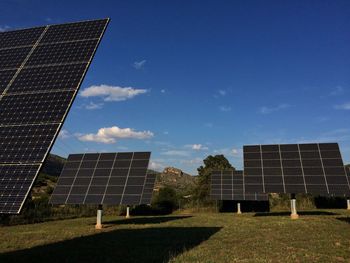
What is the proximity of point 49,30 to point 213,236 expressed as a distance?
1310 centimetres

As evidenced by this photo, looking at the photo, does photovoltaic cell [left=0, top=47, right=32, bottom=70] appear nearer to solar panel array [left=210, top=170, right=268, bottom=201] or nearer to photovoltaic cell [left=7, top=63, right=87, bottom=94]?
photovoltaic cell [left=7, top=63, right=87, bottom=94]

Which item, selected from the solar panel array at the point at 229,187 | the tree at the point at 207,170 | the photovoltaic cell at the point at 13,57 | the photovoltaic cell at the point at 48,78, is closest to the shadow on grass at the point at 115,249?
the photovoltaic cell at the point at 48,78

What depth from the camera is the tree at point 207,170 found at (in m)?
50.9

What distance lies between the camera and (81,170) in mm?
29922

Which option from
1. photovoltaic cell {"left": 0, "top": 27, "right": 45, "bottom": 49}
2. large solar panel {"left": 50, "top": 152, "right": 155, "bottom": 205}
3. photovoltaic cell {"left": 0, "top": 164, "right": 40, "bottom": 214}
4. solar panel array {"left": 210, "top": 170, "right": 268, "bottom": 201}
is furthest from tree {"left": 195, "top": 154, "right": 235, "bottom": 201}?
photovoltaic cell {"left": 0, "top": 164, "right": 40, "bottom": 214}

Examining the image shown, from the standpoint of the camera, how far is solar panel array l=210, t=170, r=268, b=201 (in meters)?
37.4

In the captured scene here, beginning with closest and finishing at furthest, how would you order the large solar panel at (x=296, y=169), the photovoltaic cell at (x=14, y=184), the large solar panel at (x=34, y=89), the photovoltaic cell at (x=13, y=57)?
the photovoltaic cell at (x=14, y=184), the large solar panel at (x=34, y=89), the photovoltaic cell at (x=13, y=57), the large solar panel at (x=296, y=169)

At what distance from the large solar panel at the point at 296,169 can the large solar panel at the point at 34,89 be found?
19198mm

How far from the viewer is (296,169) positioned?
28953 millimetres

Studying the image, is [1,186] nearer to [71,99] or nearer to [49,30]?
[71,99]

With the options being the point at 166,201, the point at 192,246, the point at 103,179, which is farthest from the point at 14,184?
the point at 166,201

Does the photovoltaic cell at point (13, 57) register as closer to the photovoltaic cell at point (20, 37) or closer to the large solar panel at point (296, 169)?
the photovoltaic cell at point (20, 37)

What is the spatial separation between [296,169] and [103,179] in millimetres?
15938

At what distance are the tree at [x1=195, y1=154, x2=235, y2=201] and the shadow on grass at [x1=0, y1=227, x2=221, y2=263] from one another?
3161cm
